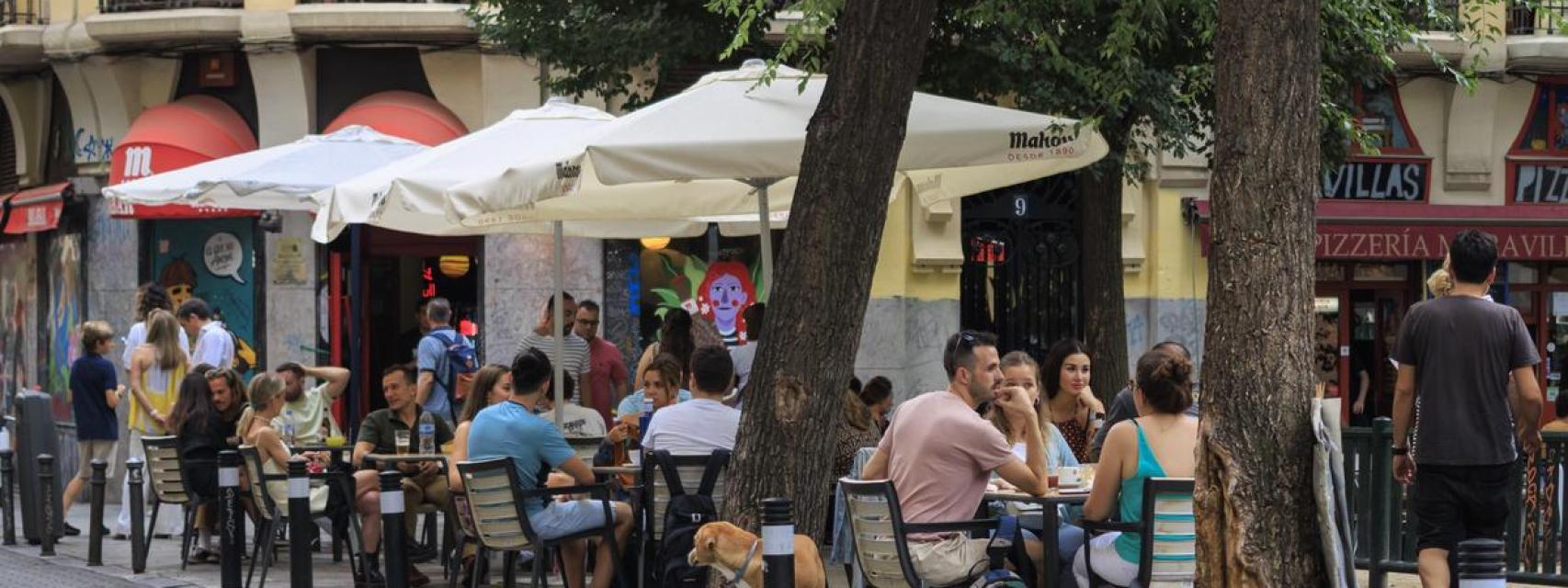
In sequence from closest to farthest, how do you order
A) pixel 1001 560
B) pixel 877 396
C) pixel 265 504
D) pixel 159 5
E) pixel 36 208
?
pixel 1001 560, pixel 265 504, pixel 877 396, pixel 159 5, pixel 36 208

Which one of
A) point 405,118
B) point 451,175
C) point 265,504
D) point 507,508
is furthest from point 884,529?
point 405,118

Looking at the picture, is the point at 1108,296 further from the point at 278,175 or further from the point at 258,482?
the point at 258,482

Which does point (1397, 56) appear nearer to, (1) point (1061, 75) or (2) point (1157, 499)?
(1) point (1061, 75)

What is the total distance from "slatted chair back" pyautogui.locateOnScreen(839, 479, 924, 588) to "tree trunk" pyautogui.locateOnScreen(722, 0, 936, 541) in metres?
0.31

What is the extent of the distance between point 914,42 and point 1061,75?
26.1 feet

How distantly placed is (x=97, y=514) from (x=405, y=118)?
782 cm

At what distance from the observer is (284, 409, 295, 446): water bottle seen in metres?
14.9

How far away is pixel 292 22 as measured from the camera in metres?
22.6

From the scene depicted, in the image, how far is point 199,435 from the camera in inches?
570

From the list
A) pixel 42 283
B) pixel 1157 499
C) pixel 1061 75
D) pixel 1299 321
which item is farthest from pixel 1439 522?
pixel 42 283

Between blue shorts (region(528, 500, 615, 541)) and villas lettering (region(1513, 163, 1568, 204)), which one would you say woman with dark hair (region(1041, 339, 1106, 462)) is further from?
villas lettering (region(1513, 163, 1568, 204))

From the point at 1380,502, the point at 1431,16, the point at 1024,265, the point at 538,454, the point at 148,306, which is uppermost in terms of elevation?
the point at 1431,16

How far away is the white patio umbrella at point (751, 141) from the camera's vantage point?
11.2 m

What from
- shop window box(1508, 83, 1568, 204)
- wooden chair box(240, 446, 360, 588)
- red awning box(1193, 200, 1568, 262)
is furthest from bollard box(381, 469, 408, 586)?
shop window box(1508, 83, 1568, 204)
